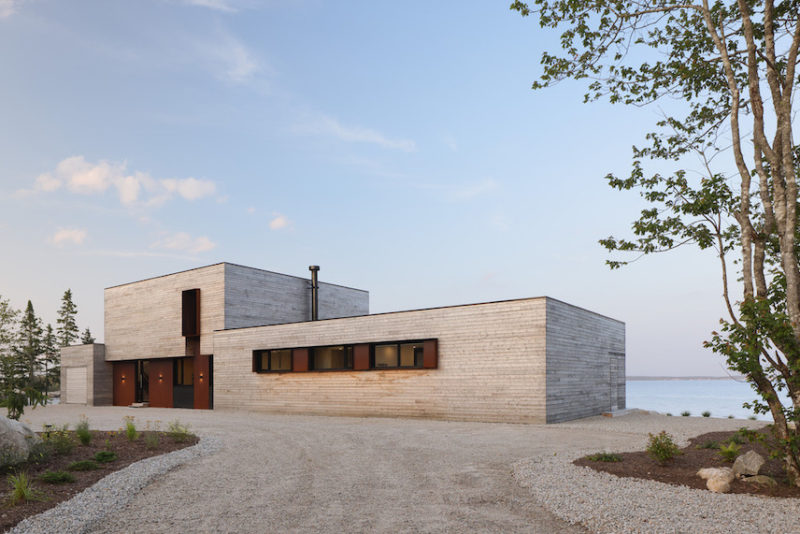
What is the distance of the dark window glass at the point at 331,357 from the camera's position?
18.5 metres

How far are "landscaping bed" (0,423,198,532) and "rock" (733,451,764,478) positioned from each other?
811 cm

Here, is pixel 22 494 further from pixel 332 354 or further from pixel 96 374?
pixel 96 374

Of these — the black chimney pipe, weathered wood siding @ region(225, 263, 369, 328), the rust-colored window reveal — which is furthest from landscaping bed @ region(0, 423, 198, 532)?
the black chimney pipe

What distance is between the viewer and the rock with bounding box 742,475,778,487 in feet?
19.2

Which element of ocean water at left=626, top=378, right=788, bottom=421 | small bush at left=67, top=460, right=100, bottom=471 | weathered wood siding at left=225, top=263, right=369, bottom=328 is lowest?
ocean water at left=626, top=378, right=788, bottom=421

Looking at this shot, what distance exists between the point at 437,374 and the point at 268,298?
1164 centimetres

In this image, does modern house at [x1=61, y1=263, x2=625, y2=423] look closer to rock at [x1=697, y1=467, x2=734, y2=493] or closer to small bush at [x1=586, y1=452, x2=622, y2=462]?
small bush at [x1=586, y1=452, x2=622, y2=462]

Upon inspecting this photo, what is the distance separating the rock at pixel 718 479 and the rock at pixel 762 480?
0.21 meters

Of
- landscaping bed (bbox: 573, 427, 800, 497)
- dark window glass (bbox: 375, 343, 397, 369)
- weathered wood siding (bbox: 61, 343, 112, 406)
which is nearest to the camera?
landscaping bed (bbox: 573, 427, 800, 497)

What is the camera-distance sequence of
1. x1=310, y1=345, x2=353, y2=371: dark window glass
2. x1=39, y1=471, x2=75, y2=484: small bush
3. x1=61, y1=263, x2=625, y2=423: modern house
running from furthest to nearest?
x1=310, y1=345, x2=353, y2=371: dark window glass → x1=61, y1=263, x2=625, y2=423: modern house → x1=39, y1=471, x2=75, y2=484: small bush

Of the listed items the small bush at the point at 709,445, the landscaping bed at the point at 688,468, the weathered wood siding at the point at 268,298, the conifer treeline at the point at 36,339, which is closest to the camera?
the landscaping bed at the point at 688,468

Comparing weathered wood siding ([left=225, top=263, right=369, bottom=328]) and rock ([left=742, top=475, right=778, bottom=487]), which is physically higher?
weathered wood siding ([left=225, top=263, right=369, bottom=328])

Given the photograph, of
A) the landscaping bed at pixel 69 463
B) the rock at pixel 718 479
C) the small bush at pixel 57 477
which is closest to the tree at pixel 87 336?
the landscaping bed at pixel 69 463

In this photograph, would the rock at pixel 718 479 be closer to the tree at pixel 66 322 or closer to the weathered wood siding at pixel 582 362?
the weathered wood siding at pixel 582 362
